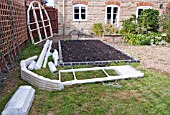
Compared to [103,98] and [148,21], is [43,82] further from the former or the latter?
[148,21]

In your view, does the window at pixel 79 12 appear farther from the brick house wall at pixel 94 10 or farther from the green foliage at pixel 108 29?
the green foliage at pixel 108 29

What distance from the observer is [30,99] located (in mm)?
2559

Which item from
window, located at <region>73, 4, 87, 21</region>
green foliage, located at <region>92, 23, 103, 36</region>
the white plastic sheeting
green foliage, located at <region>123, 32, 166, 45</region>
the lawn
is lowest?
the lawn

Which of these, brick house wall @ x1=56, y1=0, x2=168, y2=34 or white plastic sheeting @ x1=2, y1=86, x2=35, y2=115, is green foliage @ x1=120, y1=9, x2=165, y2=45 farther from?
white plastic sheeting @ x1=2, y1=86, x2=35, y2=115

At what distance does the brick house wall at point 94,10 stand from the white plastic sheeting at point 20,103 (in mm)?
9668

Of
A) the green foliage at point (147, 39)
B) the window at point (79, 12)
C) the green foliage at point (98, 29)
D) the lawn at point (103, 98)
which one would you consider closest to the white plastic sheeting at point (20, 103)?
the lawn at point (103, 98)

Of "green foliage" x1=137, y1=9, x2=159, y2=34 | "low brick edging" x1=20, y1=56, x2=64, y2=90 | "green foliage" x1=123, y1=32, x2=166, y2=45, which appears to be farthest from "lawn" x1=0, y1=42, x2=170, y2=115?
"green foliage" x1=137, y1=9, x2=159, y2=34

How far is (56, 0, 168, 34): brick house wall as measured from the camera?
11805 mm

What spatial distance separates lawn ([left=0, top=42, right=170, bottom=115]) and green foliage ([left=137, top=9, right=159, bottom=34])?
6342 mm

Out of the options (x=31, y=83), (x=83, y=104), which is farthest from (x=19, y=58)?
(x=83, y=104)

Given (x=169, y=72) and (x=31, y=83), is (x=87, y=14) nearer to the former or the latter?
(x=169, y=72)

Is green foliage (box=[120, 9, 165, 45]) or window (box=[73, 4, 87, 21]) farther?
window (box=[73, 4, 87, 21])

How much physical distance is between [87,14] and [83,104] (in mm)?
10019

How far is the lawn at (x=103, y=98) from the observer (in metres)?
2.49
